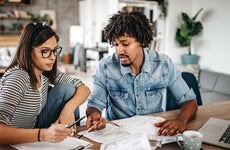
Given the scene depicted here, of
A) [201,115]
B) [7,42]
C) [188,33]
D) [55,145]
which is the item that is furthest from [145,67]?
[7,42]

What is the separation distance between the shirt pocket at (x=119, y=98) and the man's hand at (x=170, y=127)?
14.6 inches

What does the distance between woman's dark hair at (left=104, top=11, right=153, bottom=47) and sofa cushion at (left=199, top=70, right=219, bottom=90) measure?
2680 millimetres

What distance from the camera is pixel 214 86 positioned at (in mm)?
3992

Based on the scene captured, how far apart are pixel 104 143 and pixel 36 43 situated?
2.13 ft

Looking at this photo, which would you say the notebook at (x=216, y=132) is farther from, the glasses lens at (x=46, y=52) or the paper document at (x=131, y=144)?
the glasses lens at (x=46, y=52)

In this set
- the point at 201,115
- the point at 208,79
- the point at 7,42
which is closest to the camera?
the point at 201,115

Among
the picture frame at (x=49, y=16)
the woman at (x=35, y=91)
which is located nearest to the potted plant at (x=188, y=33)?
the woman at (x=35, y=91)

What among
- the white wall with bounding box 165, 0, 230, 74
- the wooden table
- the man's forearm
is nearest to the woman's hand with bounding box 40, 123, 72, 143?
the wooden table

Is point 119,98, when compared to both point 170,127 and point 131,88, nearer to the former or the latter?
point 131,88

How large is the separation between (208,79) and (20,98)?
11.5 feet

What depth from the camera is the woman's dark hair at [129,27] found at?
1.60 metres

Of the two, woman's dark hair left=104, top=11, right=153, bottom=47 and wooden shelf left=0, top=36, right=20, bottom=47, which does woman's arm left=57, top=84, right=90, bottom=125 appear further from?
wooden shelf left=0, top=36, right=20, bottom=47

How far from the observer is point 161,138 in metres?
1.13

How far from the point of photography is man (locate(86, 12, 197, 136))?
5.21 feet
